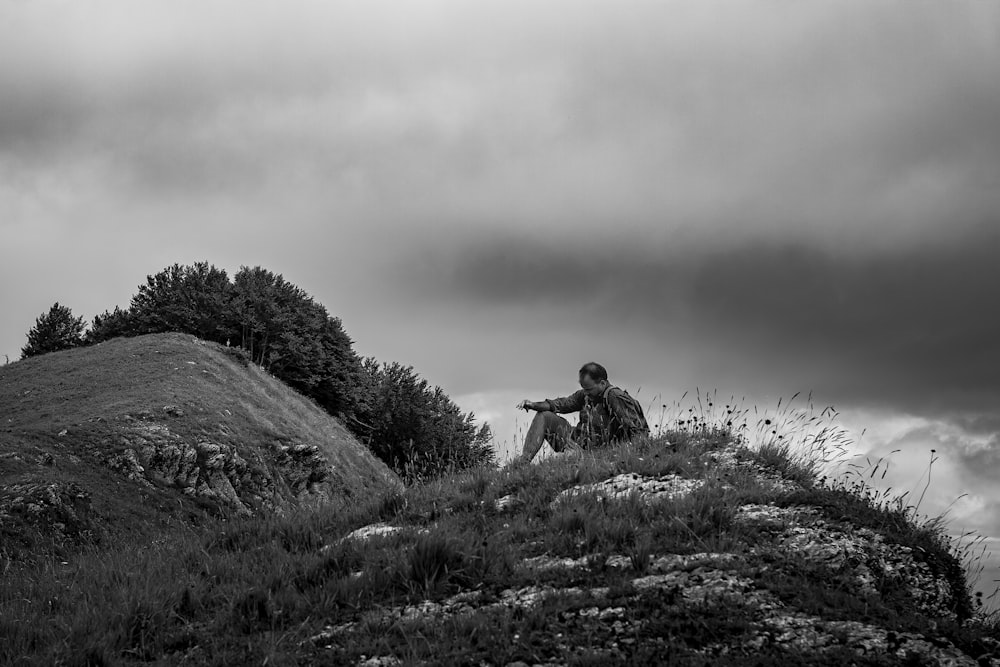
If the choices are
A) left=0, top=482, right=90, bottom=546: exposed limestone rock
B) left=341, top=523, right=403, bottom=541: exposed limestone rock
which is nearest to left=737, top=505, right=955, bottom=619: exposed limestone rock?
left=341, top=523, right=403, bottom=541: exposed limestone rock

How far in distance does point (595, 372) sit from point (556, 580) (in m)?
6.83

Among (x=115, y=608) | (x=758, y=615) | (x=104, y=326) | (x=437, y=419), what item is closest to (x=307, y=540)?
(x=115, y=608)

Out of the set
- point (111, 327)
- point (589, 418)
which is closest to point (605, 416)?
point (589, 418)

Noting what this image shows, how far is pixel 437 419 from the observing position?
40.7 m

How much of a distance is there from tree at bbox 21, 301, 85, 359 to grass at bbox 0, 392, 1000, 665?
35249mm

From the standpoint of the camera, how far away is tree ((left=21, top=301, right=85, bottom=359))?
4109 centimetres

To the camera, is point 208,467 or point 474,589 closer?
point 474,589

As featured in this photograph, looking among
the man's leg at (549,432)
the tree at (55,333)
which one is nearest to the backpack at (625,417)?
the man's leg at (549,432)

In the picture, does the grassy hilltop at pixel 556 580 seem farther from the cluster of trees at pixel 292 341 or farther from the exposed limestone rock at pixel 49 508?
the cluster of trees at pixel 292 341

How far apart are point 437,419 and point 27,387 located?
19.6m

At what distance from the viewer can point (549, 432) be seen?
14.0 meters

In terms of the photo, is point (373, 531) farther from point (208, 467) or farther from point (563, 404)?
point (208, 467)

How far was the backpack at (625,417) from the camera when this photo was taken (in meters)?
13.2

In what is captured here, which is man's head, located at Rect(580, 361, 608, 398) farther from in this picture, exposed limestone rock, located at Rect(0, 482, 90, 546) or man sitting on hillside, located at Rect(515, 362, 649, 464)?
exposed limestone rock, located at Rect(0, 482, 90, 546)
